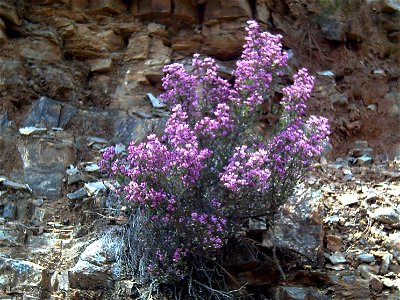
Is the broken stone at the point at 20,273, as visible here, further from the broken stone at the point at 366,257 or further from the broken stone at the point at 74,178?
the broken stone at the point at 366,257

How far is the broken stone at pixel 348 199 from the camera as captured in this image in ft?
17.7

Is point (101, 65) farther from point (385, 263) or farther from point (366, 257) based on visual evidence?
point (385, 263)

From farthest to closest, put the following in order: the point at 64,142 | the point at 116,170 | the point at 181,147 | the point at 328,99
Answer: the point at 328,99 → the point at 64,142 → the point at 116,170 → the point at 181,147

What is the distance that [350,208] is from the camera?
533 cm

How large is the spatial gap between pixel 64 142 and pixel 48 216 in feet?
3.36

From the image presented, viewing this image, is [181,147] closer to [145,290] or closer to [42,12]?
[145,290]

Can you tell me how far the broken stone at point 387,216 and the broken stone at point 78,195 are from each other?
2.73 meters

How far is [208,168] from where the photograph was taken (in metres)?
4.32

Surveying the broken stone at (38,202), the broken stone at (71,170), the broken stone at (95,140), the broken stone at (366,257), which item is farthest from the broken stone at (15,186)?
the broken stone at (366,257)

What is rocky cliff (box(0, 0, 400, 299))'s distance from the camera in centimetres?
472

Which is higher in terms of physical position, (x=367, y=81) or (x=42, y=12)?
(x=42, y=12)

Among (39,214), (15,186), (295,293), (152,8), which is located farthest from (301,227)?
(152,8)

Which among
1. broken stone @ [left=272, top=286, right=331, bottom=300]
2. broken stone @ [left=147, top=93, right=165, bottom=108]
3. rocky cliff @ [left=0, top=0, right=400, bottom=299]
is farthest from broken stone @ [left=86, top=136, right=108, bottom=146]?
broken stone @ [left=272, top=286, right=331, bottom=300]

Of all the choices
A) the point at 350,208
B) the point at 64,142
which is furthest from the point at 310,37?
the point at 64,142
